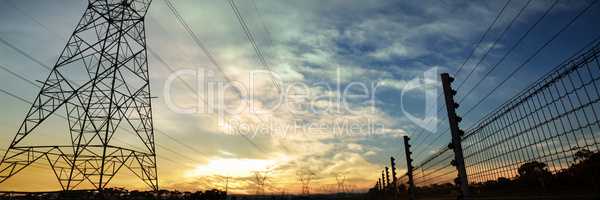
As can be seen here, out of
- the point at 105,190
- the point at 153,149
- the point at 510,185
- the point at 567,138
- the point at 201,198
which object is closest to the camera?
the point at 567,138

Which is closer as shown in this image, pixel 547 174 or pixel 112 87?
pixel 547 174

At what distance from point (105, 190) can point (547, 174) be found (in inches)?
930

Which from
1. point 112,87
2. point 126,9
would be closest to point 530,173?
point 112,87

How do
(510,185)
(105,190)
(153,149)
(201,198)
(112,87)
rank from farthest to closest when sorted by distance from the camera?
1. (201,198)
2. (153,149)
3. (112,87)
4. (105,190)
5. (510,185)

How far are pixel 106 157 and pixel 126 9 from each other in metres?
12.8

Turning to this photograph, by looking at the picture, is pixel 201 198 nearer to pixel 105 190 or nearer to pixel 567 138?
pixel 105 190

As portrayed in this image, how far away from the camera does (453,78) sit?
31.9 ft

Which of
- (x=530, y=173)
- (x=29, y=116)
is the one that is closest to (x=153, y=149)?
(x=29, y=116)

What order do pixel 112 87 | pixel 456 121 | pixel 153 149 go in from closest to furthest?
pixel 456 121 < pixel 112 87 < pixel 153 149

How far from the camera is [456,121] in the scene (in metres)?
9.24

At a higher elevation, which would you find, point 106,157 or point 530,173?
point 106,157

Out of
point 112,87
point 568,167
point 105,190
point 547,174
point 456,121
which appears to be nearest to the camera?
point 568,167

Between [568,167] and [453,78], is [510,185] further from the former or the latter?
[453,78]

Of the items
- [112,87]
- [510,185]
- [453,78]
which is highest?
[112,87]
